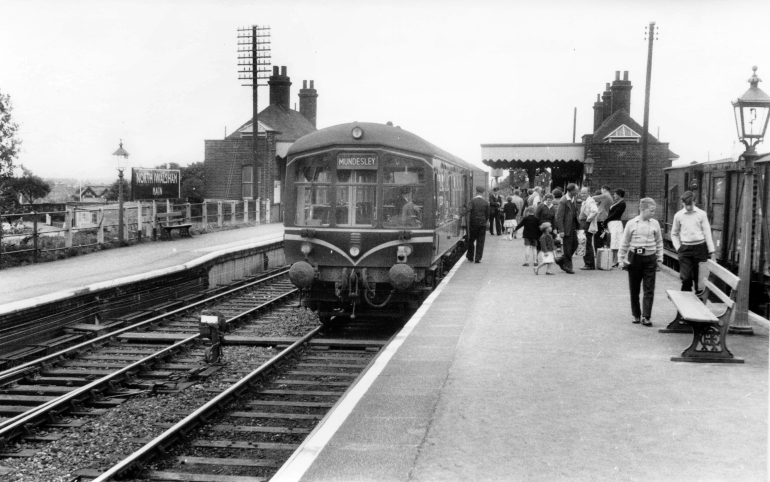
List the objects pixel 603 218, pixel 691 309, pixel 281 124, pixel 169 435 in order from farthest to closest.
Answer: pixel 281 124 → pixel 603 218 → pixel 691 309 → pixel 169 435

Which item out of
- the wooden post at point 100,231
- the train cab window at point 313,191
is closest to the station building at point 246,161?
the wooden post at point 100,231

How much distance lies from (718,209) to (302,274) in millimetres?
8683

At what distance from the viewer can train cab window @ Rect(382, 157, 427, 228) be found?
435 inches

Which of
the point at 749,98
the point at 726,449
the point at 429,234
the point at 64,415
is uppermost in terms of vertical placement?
the point at 749,98

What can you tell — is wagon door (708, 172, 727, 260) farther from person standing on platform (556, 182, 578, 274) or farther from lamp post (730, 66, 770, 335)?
lamp post (730, 66, 770, 335)

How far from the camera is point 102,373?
9570 millimetres

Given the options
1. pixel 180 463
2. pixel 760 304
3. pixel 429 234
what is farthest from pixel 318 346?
pixel 760 304

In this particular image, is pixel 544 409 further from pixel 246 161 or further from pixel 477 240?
pixel 246 161

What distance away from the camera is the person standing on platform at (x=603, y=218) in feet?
48.8

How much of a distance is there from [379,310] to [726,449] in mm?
7371

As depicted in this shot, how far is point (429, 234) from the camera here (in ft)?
36.5

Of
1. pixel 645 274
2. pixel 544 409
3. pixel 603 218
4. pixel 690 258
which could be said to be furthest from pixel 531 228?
pixel 544 409

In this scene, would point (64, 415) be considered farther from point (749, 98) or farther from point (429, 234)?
point (749, 98)

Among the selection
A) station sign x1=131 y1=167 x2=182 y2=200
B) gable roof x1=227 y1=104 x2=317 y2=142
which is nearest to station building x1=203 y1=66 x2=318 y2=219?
gable roof x1=227 y1=104 x2=317 y2=142
